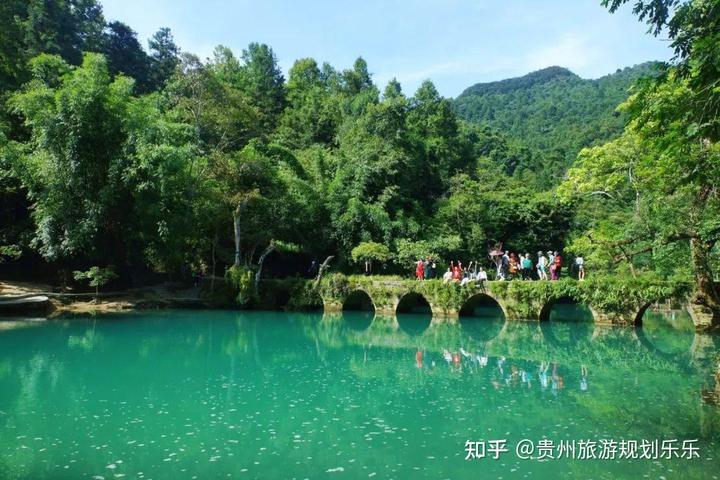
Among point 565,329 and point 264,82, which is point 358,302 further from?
point 264,82

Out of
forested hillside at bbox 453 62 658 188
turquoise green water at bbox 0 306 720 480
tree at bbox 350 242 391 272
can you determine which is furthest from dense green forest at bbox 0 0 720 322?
forested hillside at bbox 453 62 658 188

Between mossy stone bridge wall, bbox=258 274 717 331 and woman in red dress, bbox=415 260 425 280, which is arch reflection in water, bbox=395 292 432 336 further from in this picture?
woman in red dress, bbox=415 260 425 280

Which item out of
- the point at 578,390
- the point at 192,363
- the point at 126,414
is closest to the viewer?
the point at 126,414

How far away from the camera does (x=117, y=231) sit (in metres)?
25.3

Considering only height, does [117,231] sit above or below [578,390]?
above

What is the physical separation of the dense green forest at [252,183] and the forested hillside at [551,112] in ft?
50.2

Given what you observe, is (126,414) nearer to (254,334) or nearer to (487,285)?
(254,334)

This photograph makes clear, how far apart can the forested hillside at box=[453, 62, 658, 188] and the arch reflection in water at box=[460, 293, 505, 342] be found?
67.7 ft

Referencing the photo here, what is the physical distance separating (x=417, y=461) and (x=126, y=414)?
5.02 metres

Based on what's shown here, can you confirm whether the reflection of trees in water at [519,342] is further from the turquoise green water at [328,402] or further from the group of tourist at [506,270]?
the group of tourist at [506,270]

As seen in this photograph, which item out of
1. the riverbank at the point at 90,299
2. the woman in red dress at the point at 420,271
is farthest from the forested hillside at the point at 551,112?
the riverbank at the point at 90,299

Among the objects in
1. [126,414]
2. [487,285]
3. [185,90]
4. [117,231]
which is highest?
[185,90]

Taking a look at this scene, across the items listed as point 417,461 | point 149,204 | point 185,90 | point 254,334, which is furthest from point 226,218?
point 417,461

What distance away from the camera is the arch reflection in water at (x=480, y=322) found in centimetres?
2127
